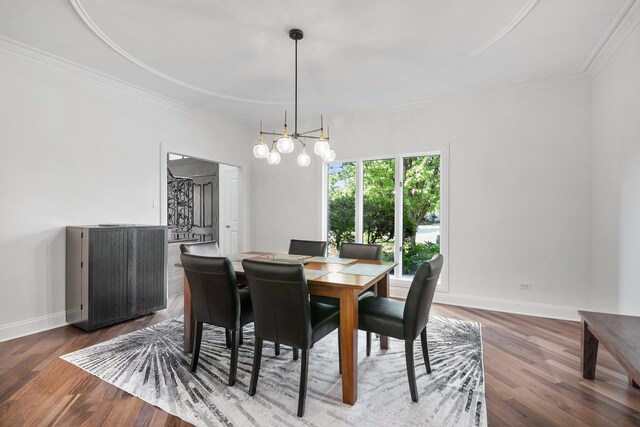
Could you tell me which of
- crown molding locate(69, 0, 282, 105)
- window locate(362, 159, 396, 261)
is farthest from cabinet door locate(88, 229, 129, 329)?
window locate(362, 159, 396, 261)

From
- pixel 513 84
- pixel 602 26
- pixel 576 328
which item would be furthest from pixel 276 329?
pixel 513 84

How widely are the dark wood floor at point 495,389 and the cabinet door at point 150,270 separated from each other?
0.53m

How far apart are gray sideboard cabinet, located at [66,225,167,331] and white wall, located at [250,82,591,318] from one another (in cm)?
333

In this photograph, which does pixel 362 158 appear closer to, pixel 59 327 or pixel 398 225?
pixel 398 225

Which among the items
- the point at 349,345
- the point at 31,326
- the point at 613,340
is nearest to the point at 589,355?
the point at 613,340

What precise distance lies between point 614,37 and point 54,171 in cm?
526

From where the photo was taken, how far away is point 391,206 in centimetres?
456

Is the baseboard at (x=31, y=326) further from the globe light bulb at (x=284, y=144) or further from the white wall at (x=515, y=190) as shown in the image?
the white wall at (x=515, y=190)

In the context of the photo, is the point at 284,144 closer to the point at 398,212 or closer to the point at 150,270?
the point at 150,270

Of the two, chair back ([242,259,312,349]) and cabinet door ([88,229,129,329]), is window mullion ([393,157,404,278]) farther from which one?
cabinet door ([88,229,129,329])

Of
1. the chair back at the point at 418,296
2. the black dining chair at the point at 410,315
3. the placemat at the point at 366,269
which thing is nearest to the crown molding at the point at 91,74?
the placemat at the point at 366,269

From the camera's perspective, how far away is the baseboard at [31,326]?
2896 mm

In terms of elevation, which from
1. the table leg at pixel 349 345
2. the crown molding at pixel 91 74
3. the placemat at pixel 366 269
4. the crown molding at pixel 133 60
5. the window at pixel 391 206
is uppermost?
the crown molding at pixel 133 60

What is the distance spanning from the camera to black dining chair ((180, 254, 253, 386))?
211 centimetres
